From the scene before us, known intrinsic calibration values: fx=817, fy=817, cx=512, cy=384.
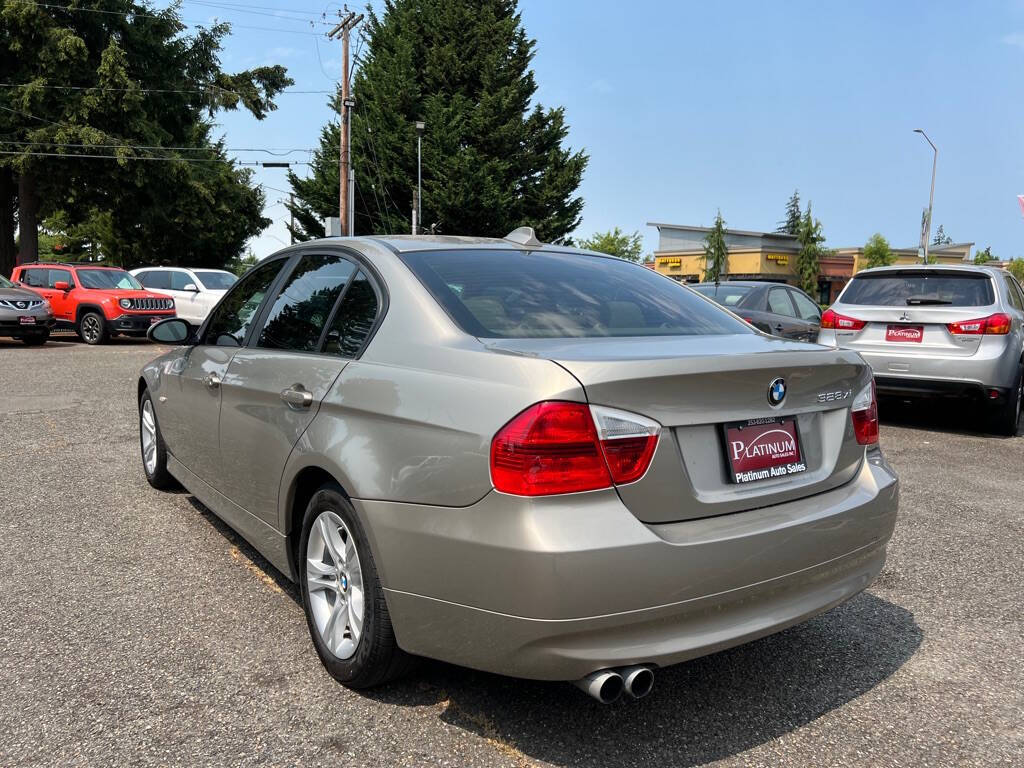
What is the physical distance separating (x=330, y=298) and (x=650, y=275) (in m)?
1.44

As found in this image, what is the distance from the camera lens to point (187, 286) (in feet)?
60.7

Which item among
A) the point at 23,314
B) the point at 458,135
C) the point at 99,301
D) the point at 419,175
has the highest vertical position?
the point at 458,135

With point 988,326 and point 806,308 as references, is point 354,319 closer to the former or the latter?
point 988,326

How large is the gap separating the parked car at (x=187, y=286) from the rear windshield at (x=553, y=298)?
16.0 m

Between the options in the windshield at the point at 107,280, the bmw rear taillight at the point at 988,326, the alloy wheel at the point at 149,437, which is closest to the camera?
the alloy wheel at the point at 149,437

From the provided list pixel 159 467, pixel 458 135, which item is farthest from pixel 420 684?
pixel 458 135

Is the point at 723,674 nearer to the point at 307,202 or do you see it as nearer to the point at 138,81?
the point at 138,81

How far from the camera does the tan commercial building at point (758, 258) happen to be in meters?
68.3

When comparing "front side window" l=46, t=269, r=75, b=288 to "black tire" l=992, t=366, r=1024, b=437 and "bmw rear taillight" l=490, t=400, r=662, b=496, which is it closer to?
"black tire" l=992, t=366, r=1024, b=437

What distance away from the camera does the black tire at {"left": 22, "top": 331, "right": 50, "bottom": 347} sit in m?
16.8

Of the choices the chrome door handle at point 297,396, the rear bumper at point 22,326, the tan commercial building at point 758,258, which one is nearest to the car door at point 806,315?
the chrome door handle at point 297,396

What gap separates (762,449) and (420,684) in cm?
142

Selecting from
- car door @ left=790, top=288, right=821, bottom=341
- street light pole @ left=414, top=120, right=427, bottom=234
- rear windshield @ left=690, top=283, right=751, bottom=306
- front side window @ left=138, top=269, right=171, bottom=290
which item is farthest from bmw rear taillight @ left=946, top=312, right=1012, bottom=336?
street light pole @ left=414, top=120, right=427, bottom=234

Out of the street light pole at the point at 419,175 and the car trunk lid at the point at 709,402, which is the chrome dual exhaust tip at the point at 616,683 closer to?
the car trunk lid at the point at 709,402
